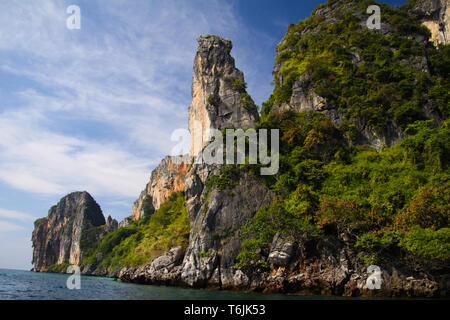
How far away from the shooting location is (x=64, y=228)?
89.2 metres

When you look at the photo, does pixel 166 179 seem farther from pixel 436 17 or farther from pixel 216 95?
pixel 436 17

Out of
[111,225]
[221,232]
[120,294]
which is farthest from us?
[111,225]

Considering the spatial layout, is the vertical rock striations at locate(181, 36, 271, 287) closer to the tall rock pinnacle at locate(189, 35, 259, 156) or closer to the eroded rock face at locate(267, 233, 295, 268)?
the tall rock pinnacle at locate(189, 35, 259, 156)

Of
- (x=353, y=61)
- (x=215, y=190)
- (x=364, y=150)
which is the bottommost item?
(x=215, y=190)

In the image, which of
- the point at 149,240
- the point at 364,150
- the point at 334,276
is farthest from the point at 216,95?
the point at 334,276

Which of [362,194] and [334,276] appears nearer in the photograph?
[334,276]

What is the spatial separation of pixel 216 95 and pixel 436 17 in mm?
32410

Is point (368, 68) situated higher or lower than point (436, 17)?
lower

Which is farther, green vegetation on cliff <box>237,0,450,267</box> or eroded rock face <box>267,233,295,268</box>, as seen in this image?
eroded rock face <box>267,233,295,268</box>

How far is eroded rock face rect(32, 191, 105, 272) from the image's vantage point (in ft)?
269

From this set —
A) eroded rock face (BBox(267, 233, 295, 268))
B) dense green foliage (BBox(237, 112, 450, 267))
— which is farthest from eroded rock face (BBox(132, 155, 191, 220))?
eroded rock face (BBox(267, 233, 295, 268))

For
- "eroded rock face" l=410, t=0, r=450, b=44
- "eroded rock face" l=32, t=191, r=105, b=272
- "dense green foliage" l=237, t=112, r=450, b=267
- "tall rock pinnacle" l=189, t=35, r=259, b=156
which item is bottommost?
"eroded rock face" l=32, t=191, r=105, b=272

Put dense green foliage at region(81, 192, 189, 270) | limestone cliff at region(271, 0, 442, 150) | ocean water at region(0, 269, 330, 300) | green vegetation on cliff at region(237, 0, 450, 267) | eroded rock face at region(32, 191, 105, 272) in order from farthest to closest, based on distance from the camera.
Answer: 1. eroded rock face at region(32, 191, 105, 272)
2. dense green foliage at region(81, 192, 189, 270)
3. limestone cliff at region(271, 0, 442, 150)
4. green vegetation on cliff at region(237, 0, 450, 267)
5. ocean water at region(0, 269, 330, 300)

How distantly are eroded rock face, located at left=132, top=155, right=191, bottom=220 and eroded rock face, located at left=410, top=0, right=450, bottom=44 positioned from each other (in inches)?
1758
